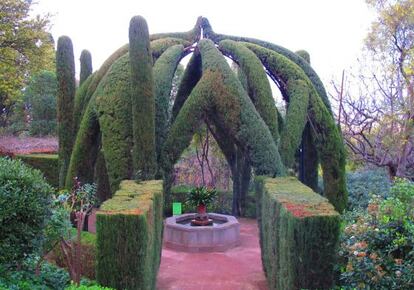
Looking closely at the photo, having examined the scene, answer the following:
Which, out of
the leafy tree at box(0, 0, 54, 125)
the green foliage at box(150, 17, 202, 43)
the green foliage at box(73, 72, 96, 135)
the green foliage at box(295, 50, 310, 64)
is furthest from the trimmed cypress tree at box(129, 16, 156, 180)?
the leafy tree at box(0, 0, 54, 125)

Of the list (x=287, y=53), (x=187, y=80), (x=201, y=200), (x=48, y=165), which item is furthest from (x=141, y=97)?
(x=48, y=165)

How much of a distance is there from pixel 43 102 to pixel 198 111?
20.7 meters

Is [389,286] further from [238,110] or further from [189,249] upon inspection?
[189,249]

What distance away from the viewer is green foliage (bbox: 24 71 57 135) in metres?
28.8

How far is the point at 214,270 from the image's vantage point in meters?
9.68

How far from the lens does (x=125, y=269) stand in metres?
5.54

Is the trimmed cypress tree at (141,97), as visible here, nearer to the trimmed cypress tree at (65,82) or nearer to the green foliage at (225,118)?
the green foliage at (225,118)

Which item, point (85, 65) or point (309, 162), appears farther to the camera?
point (85, 65)

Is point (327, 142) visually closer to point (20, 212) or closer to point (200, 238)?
point (200, 238)

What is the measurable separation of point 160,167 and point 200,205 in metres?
2.59

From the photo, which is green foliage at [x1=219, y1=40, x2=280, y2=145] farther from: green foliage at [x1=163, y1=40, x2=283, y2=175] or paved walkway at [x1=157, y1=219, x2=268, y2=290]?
paved walkway at [x1=157, y1=219, x2=268, y2=290]

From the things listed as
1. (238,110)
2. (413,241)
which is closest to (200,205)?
(238,110)

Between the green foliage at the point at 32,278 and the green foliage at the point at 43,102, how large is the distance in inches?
906

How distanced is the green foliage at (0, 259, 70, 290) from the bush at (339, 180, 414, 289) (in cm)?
425
